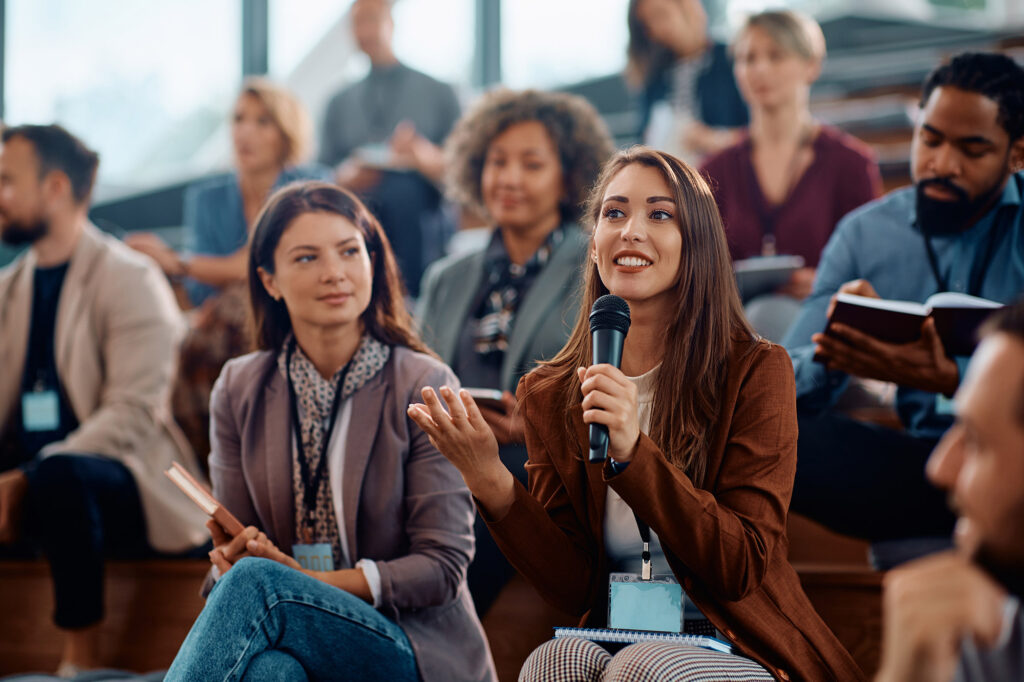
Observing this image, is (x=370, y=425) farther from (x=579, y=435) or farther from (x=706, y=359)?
(x=706, y=359)

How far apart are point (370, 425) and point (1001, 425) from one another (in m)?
1.00

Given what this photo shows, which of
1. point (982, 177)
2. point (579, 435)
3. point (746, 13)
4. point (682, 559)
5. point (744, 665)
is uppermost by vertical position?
point (746, 13)

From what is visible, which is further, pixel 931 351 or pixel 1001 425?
pixel 931 351

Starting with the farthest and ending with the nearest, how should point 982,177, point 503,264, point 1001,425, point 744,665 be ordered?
1. point 503,264
2. point 982,177
3. point 744,665
4. point 1001,425

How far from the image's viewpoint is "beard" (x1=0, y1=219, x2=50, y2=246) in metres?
2.44

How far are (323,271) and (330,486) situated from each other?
346 mm

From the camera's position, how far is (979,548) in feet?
2.42

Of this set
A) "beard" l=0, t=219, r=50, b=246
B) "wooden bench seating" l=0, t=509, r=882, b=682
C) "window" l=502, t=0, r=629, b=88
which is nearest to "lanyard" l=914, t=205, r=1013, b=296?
"wooden bench seating" l=0, t=509, r=882, b=682

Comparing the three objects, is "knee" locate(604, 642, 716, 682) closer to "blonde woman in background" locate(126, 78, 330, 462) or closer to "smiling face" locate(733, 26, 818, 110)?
"smiling face" locate(733, 26, 818, 110)

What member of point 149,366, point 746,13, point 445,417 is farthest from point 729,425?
point 746,13

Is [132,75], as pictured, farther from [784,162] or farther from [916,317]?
[916,317]

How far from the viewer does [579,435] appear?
1322 millimetres

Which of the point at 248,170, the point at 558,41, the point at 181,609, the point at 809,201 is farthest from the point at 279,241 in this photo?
the point at 558,41

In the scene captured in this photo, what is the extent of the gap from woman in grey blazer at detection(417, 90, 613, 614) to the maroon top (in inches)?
15.1
